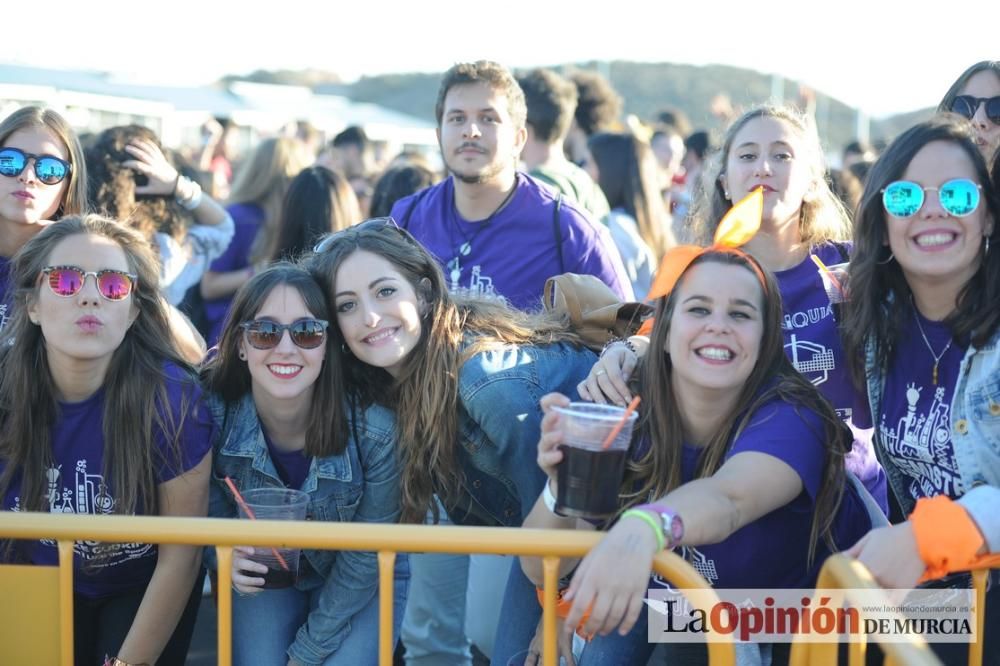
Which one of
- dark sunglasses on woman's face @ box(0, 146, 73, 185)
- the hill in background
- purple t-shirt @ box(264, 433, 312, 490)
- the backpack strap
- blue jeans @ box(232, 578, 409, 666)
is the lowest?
blue jeans @ box(232, 578, 409, 666)

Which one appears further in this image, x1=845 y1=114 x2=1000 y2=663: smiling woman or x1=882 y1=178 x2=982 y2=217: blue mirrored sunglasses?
x1=882 y1=178 x2=982 y2=217: blue mirrored sunglasses

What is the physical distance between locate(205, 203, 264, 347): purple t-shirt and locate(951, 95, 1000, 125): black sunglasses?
4112 millimetres

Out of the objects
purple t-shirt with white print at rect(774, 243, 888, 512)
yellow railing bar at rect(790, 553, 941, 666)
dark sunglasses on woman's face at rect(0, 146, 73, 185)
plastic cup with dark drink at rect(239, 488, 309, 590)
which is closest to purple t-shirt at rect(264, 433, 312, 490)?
plastic cup with dark drink at rect(239, 488, 309, 590)

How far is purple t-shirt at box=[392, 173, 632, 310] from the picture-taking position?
4.85 metres

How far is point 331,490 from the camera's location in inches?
142

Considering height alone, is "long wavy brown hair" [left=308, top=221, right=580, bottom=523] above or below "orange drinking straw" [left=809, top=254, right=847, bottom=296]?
below

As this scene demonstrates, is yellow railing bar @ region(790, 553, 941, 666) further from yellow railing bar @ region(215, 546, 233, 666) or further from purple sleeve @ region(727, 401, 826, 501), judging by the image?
yellow railing bar @ region(215, 546, 233, 666)

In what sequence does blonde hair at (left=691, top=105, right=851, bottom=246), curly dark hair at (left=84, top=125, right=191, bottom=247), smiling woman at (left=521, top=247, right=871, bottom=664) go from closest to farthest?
smiling woman at (left=521, top=247, right=871, bottom=664), blonde hair at (left=691, top=105, right=851, bottom=246), curly dark hair at (left=84, top=125, right=191, bottom=247)

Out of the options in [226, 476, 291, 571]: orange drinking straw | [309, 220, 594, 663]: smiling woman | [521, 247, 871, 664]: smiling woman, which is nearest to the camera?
[521, 247, 871, 664]: smiling woman

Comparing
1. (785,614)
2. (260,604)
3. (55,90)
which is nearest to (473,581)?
(260,604)

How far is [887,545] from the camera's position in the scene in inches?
99.9

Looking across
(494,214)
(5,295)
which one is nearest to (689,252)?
(494,214)

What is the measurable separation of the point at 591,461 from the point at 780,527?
2.19 ft

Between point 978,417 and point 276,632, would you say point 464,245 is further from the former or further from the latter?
point 978,417
